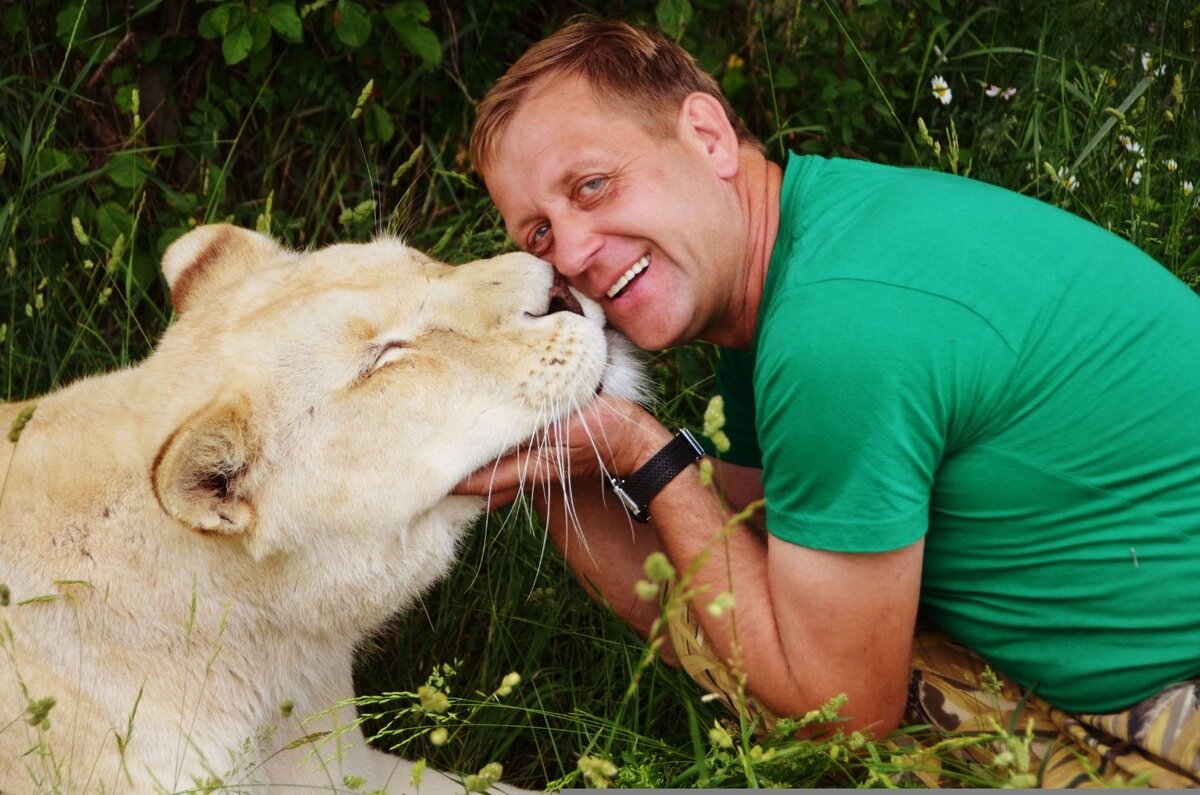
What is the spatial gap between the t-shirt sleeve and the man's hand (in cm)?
42

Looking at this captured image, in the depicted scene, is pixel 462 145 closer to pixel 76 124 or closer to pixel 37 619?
pixel 76 124

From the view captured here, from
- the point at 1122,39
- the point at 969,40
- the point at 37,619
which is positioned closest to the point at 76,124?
the point at 37,619

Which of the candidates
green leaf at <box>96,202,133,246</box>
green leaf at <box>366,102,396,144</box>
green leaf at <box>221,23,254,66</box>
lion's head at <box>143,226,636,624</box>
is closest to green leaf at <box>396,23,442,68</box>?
green leaf at <box>366,102,396,144</box>

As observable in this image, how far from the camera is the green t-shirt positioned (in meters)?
2.46

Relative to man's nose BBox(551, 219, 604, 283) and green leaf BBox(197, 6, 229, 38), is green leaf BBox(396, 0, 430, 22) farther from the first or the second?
man's nose BBox(551, 219, 604, 283)

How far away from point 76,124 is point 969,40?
10.7 feet

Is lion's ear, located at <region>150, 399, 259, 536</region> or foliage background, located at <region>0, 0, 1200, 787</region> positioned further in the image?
foliage background, located at <region>0, 0, 1200, 787</region>

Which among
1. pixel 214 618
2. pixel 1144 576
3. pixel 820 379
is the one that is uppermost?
pixel 820 379

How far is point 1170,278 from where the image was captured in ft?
9.05

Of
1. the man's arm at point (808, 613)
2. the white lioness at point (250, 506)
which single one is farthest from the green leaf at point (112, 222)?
the man's arm at point (808, 613)

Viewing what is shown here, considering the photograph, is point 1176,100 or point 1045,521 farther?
point 1176,100

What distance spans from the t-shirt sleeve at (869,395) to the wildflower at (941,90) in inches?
79.3

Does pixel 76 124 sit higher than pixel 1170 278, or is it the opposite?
pixel 1170 278

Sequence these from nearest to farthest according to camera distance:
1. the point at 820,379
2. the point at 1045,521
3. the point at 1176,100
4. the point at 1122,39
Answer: the point at 820,379 < the point at 1045,521 < the point at 1176,100 < the point at 1122,39
